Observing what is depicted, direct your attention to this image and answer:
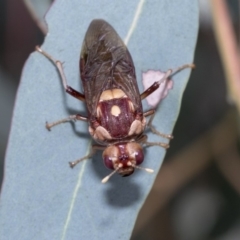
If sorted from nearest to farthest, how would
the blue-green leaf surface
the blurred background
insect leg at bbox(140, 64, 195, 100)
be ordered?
the blue-green leaf surface < insect leg at bbox(140, 64, 195, 100) < the blurred background

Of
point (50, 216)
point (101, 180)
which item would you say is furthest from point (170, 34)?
point (50, 216)

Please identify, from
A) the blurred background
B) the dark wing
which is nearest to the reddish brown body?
the dark wing

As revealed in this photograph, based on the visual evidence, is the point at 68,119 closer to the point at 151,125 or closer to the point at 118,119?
the point at 118,119

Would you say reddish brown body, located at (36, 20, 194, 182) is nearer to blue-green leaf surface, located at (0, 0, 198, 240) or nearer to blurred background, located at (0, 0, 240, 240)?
blue-green leaf surface, located at (0, 0, 198, 240)

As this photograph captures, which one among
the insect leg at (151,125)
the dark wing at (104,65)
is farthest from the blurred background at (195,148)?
the insect leg at (151,125)

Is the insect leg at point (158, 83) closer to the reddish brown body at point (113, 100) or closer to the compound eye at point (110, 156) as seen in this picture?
the reddish brown body at point (113, 100)

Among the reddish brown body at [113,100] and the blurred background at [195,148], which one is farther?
the blurred background at [195,148]
